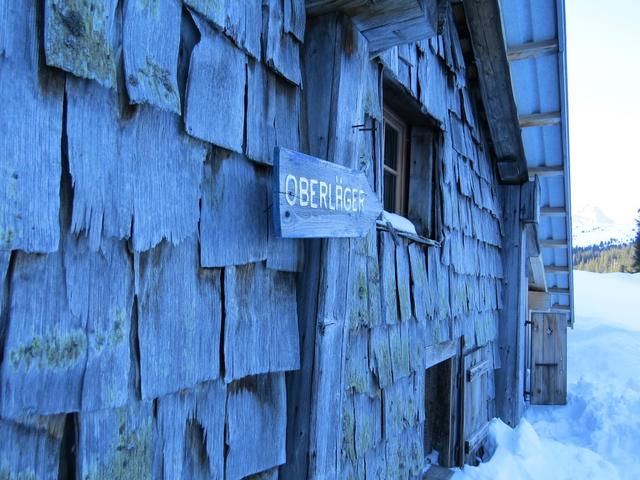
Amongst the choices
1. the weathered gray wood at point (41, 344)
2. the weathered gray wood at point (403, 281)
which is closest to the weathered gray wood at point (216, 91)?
the weathered gray wood at point (41, 344)

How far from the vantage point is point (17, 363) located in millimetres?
1002

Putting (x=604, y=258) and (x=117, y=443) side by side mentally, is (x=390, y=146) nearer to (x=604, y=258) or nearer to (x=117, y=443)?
(x=117, y=443)

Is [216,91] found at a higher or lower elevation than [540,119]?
lower

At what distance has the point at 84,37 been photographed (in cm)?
109

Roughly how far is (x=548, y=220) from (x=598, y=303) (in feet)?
56.7

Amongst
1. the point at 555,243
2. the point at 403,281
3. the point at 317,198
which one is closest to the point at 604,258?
the point at 555,243

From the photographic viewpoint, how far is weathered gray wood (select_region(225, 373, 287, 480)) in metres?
1.55

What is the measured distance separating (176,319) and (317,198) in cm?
59

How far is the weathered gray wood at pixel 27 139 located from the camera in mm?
979

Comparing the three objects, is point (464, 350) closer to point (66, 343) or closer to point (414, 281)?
point (414, 281)

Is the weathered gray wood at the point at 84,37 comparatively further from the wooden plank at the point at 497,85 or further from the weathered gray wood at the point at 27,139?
the wooden plank at the point at 497,85

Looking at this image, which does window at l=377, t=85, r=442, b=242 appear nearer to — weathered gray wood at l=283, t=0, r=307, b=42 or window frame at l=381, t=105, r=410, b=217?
window frame at l=381, t=105, r=410, b=217

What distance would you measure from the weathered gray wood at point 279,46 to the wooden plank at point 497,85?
2618 millimetres

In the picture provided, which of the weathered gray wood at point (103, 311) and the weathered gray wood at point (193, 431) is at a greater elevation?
the weathered gray wood at point (103, 311)
